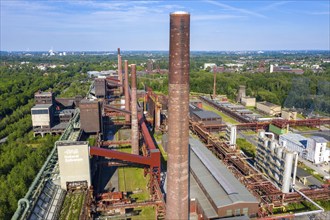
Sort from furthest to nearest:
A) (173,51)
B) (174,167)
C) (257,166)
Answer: (257,166) < (174,167) < (173,51)

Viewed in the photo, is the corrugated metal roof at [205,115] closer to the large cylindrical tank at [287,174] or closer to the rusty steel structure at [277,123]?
the rusty steel structure at [277,123]

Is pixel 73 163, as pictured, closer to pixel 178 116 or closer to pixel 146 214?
pixel 146 214

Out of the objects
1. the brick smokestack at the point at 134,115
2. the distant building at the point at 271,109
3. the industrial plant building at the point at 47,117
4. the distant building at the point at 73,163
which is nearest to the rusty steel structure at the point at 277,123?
the distant building at the point at 271,109

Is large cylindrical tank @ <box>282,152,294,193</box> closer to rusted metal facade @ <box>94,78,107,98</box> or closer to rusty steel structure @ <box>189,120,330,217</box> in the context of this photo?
rusty steel structure @ <box>189,120,330,217</box>

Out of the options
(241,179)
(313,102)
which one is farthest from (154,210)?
(313,102)

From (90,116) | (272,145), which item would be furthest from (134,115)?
(272,145)

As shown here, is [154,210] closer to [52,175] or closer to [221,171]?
[221,171]
